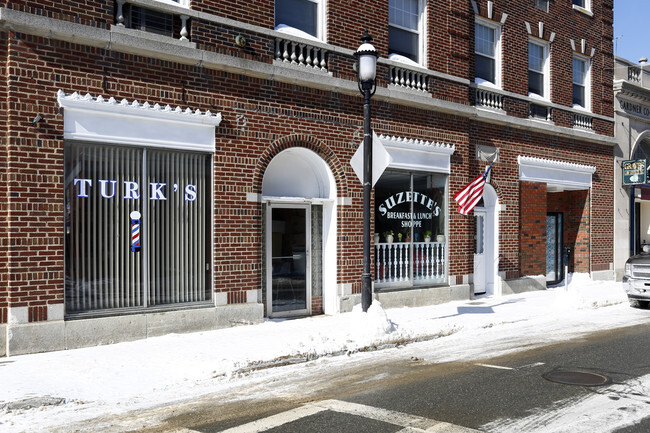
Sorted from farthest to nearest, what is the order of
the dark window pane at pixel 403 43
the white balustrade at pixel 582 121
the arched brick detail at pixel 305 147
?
the white balustrade at pixel 582 121 → the dark window pane at pixel 403 43 → the arched brick detail at pixel 305 147

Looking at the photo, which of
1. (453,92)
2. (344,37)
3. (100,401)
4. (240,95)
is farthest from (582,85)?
(100,401)

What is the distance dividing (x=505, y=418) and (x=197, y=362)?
405cm

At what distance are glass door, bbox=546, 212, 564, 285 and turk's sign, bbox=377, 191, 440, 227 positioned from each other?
7.00 meters

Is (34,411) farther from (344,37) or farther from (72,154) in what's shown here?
(344,37)

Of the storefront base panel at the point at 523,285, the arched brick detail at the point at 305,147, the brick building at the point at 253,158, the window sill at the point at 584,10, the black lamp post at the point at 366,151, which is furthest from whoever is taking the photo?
the window sill at the point at 584,10

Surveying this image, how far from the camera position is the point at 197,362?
8016mm

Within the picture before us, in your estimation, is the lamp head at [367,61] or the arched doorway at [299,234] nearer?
the lamp head at [367,61]

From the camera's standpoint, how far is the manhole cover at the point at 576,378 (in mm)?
7109

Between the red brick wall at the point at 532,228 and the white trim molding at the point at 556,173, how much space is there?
0.25 metres

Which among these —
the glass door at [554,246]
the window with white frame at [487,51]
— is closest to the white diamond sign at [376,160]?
the window with white frame at [487,51]

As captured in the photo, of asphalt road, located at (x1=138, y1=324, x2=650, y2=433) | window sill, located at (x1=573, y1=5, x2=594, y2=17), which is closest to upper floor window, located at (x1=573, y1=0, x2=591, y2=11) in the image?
window sill, located at (x1=573, y1=5, x2=594, y2=17)

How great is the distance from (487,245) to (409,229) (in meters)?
3.42

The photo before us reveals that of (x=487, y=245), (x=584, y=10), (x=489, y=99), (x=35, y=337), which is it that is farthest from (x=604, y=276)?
(x=35, y=337)

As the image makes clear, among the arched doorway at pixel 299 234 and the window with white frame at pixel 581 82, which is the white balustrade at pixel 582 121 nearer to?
the window with white frame at pixel 581 82
